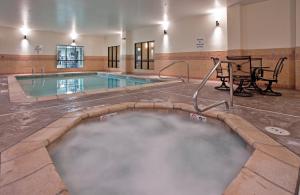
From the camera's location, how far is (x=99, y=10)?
6996 millimetres

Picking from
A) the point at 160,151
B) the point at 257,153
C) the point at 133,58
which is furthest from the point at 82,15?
the point at 257,153

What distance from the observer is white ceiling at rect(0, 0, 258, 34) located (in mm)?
6047

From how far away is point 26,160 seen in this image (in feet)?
5.25

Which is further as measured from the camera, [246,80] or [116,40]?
[116,40]

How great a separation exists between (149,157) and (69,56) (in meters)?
12.5

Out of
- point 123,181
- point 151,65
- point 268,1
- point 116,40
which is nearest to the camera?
point 123,181

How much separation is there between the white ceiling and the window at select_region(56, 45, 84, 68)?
12.8 ft

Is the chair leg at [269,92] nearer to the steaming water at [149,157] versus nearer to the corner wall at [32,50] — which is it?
the steaming water at [149,157]

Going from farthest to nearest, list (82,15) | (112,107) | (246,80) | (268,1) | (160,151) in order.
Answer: (82,15) < (268,1) < (246,80) < (112,107) < (160,151)

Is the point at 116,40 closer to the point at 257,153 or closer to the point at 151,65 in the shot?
the point at 151,65

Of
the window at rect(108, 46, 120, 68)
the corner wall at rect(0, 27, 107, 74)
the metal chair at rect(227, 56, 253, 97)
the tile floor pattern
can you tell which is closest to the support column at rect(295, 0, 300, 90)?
the metal chair at rect(227, 56, 253, 97)

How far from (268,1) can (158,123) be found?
5.27m

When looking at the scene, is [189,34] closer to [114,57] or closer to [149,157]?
[114,57]

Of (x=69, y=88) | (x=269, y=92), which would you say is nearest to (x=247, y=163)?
(x=269, y=92)
